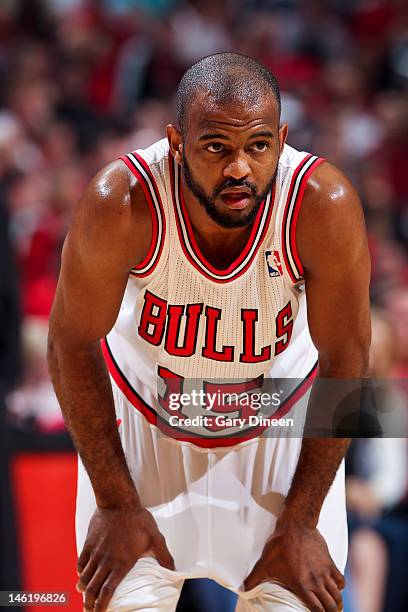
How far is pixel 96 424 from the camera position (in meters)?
2.82

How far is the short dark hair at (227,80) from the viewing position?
2426 millimetres

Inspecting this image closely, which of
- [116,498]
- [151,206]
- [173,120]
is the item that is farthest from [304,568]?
[173,120]

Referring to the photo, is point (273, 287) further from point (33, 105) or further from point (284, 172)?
point (33, 105)

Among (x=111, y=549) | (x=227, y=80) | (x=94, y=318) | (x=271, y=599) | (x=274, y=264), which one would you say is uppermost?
(x=227, y=80)

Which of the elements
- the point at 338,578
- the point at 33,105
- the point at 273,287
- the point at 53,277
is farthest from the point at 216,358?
the point at 33,105

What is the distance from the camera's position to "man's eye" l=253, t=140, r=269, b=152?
2.46m

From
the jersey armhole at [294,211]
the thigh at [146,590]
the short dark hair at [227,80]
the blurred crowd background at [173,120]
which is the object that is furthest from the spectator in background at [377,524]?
the short dark hair at [227,80]

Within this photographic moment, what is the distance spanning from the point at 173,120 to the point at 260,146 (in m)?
4.51

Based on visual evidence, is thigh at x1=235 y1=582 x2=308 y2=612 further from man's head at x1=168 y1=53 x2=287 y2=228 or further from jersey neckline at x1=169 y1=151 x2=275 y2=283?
man's head at x1=168 y1=53 x2=287 y2=228

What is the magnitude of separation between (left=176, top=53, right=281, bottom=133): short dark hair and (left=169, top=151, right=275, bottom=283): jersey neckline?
172 millimetres

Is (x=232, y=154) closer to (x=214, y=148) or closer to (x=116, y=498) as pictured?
(x=214, y=148)

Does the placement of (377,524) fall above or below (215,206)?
below

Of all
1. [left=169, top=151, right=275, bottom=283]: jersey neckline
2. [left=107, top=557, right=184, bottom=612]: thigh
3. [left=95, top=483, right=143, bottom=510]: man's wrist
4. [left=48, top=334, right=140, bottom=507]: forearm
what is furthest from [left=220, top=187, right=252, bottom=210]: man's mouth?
[left=107, top=557, right=184, bottom=612]: thigh

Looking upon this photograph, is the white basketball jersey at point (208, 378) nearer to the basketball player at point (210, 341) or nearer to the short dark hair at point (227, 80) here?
the basketball player at point (210, 341)
